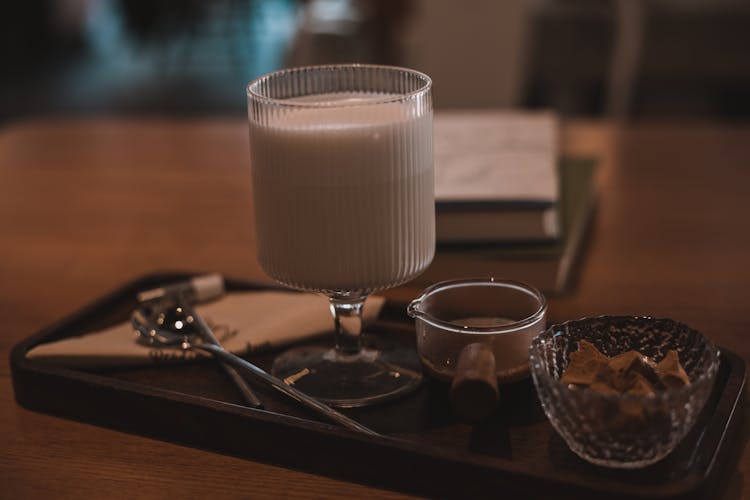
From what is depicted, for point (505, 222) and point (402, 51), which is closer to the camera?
point (505, 222)

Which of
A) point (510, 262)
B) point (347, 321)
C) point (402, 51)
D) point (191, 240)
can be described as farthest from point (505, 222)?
point (402, 51)

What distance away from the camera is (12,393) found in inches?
22.2

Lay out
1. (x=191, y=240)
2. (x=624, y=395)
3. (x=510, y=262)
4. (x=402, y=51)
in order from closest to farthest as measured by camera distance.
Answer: (x=624, y=395) → (x=510, y=262) → (x=191, y=240) → (x=402, y=51)

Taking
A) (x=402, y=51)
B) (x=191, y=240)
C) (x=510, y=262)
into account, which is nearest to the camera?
(x=510, y=262)

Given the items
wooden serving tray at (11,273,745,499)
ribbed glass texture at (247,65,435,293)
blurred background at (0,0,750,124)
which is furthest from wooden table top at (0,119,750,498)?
blurred background at (0,0,750,124)

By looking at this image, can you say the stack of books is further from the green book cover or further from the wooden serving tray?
the wooden serving tray

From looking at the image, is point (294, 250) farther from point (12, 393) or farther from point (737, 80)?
point (737, 80)

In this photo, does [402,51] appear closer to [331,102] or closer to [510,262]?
[510,262]

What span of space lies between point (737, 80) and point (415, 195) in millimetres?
2066

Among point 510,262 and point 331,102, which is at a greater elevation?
point 331,102

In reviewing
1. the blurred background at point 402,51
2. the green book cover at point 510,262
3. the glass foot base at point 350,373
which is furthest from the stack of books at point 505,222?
the blurred background at point 402,51

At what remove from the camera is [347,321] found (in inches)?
21.7

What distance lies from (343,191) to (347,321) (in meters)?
0.10

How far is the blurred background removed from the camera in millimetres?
1642
